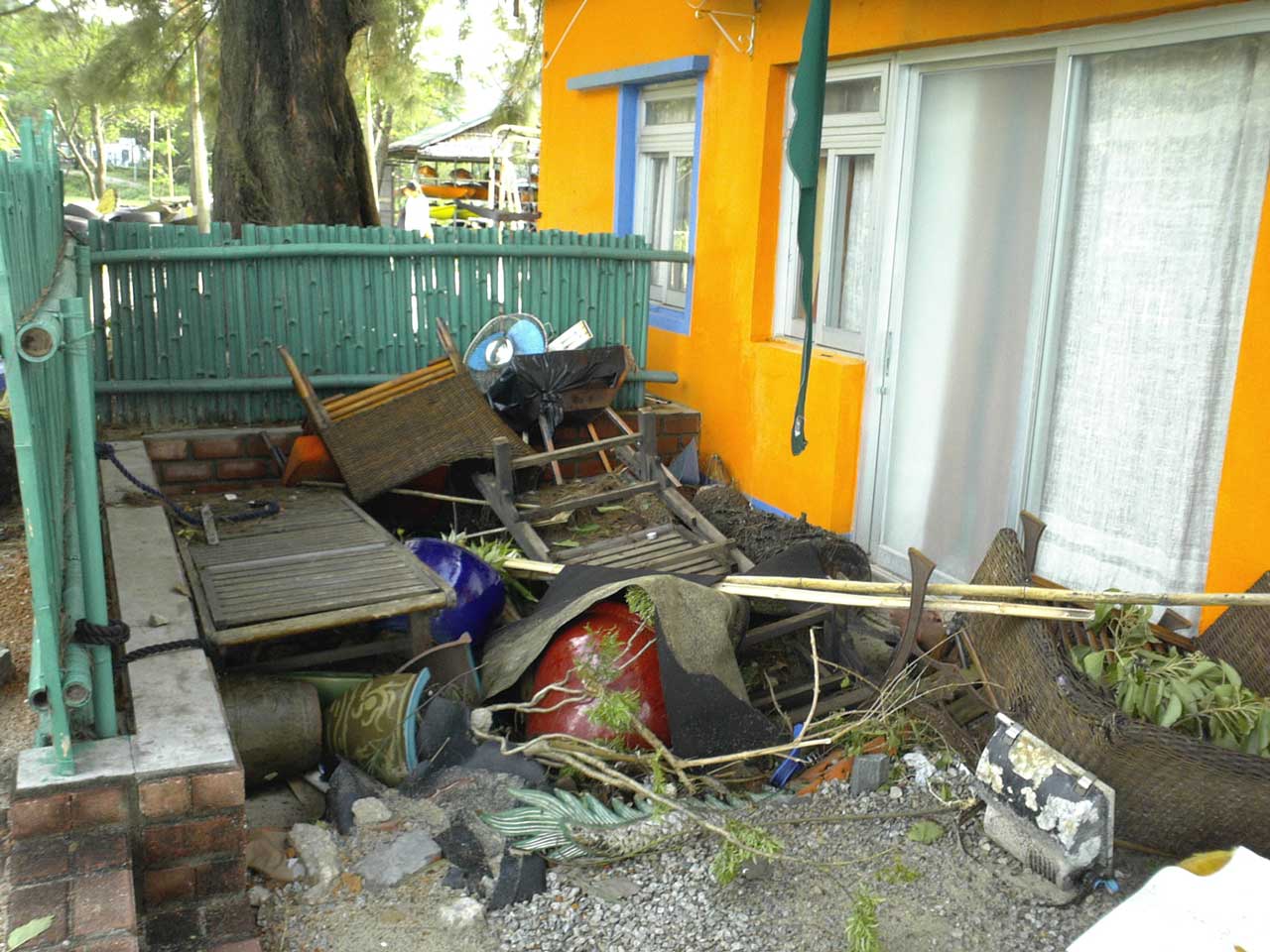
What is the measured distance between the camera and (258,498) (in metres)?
5.46

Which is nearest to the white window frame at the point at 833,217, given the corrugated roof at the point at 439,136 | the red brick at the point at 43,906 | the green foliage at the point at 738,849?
the green foliage at the point at 738,849

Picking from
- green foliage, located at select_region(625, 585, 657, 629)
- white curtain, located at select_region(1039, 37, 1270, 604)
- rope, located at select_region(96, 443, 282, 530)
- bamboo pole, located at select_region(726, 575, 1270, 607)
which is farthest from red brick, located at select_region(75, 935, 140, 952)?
white curtain, located at select_region(1039, 37, 1270, 604)

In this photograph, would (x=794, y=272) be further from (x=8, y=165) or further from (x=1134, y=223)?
(x=8, y=165)

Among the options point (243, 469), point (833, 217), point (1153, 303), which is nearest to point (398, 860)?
point (243, 469)

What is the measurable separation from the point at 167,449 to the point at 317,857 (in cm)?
316

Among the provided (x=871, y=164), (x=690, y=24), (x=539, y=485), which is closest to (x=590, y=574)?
(x=539, y=485)

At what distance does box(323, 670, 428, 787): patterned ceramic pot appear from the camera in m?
3.68

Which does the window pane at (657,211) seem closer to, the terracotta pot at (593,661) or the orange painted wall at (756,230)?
the orange painted wall at (756,230)

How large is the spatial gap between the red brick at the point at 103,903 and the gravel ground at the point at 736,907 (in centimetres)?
51

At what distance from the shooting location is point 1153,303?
183 inches

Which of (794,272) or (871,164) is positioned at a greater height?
(871,164)

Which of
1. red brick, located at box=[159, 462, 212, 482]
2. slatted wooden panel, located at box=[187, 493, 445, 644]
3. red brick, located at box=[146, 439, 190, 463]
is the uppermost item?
red brick, located at box=[146, 439, 190, 463]

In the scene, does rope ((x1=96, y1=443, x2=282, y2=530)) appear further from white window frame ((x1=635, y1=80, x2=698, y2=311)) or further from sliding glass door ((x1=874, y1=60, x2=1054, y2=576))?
white window frame ((x1=635, y1=80, x2=698, y2=311))

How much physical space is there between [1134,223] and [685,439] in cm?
310
